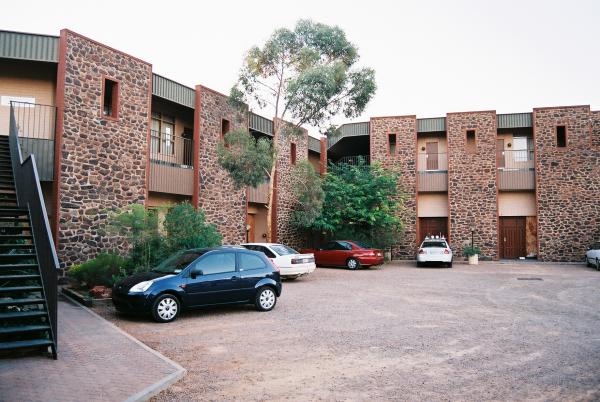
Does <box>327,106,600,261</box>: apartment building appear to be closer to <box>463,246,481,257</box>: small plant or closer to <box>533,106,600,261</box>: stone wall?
<box>533,106,600,261</box>: stone wall

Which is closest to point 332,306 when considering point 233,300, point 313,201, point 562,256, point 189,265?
point 233,300

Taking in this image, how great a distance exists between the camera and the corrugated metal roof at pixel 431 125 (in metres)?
27.3

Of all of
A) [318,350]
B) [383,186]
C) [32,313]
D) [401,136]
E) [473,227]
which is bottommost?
[318,350]

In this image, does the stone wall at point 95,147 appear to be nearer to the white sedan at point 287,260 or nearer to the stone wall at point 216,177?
the stone wall at point 216,177

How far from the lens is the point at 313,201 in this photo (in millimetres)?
19609

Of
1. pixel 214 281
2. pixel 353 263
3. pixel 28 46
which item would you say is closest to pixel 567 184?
pixel 353 263

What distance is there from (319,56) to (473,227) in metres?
14.1

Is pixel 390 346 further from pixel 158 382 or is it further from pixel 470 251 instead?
pixel 470 251

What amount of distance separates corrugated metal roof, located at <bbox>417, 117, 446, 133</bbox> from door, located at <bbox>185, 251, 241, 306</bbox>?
802 inches

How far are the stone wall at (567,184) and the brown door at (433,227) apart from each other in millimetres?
5203

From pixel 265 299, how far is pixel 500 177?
20584 mm

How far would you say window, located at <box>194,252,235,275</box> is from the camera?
31.6 feet

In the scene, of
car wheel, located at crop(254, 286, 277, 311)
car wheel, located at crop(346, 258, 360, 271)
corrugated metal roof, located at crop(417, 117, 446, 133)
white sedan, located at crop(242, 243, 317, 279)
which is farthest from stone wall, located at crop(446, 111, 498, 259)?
car wheel, located at crop(254, 286, 277, 311)

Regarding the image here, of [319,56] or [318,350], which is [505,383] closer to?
[318,350]
